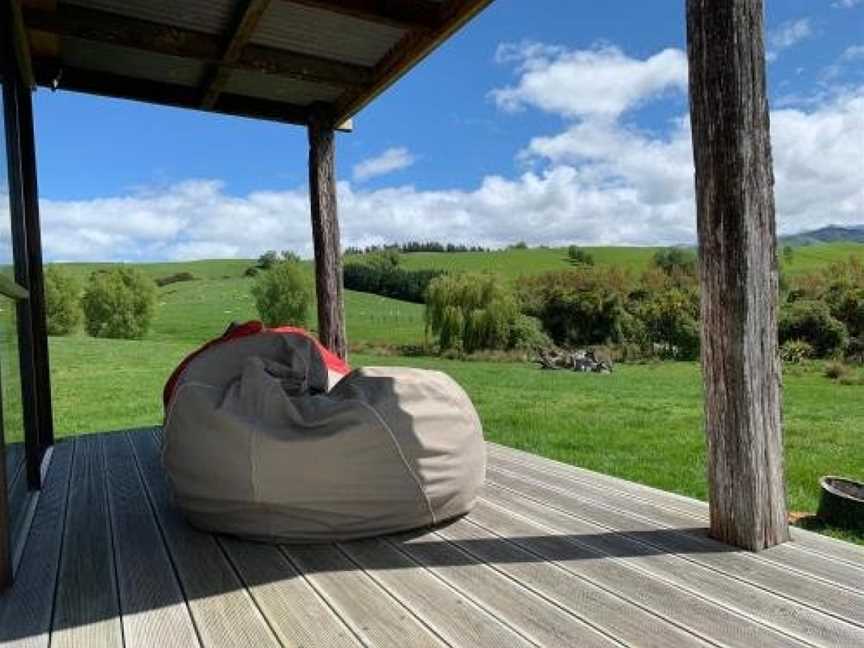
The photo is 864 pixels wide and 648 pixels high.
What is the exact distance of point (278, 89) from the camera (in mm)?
4891

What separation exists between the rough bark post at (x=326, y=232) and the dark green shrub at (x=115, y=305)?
25047 millimetres

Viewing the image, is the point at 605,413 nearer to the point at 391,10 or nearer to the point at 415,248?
the point at 391,10

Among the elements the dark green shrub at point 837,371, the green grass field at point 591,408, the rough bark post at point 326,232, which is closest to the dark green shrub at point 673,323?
the green grass field at point 591,408

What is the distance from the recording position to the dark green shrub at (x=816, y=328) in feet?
56.1

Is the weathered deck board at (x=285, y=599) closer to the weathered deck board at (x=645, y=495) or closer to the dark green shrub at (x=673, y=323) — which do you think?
the weathered deck board at (x=645, y=495)

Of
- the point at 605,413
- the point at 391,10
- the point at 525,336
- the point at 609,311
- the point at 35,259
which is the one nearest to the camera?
the point at 391,10

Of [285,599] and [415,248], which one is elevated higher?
[415,248]

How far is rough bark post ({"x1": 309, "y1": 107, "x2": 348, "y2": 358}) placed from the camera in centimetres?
509

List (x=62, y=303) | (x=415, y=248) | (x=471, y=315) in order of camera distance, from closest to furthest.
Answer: (x=471, y=315)
(x=62, y=303)
(x=415, y=248)

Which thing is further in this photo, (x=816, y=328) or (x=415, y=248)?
(x=415, y=248)

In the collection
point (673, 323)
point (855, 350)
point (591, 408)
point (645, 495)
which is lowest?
point (855, 350)

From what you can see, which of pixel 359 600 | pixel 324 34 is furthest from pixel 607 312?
pixel 359 600

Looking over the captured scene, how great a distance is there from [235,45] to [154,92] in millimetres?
1289

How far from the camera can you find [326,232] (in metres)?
5.13
